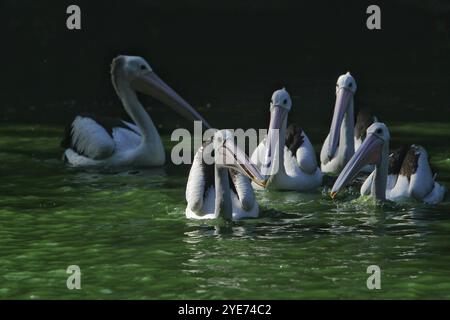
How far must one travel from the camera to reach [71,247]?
8.17m

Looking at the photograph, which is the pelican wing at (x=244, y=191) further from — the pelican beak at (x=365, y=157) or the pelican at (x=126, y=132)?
the pelican at (x=126, y=132)

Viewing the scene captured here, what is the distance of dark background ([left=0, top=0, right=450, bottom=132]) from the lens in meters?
15.9

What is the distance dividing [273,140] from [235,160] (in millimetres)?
1752

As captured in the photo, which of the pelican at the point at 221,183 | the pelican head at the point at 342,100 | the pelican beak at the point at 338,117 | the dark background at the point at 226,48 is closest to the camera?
the pelican at the point at 221,183

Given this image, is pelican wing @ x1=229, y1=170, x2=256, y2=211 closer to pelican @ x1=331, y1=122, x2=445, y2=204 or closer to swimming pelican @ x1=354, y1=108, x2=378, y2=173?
pelican @ x1=331, y1=122, x2=445, y2=204

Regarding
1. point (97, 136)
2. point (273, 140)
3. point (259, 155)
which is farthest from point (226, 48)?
point (273, 140)

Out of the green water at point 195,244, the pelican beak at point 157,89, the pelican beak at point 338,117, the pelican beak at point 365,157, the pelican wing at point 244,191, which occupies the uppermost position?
the pelican beak at point 157,89

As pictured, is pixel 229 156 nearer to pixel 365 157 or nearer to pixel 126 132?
pixel 365 157

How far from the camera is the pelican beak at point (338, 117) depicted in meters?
10.5

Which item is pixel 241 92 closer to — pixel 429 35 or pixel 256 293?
pixel 429 35

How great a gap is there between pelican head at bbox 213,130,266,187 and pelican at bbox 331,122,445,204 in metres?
1.04

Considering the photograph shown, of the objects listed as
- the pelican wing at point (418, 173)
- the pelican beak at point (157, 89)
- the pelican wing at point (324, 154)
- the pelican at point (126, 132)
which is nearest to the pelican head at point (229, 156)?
the pelican wing at point (418, 173)

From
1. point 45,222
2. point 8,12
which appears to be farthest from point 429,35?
point 45,222

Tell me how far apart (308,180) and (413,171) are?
100cm
